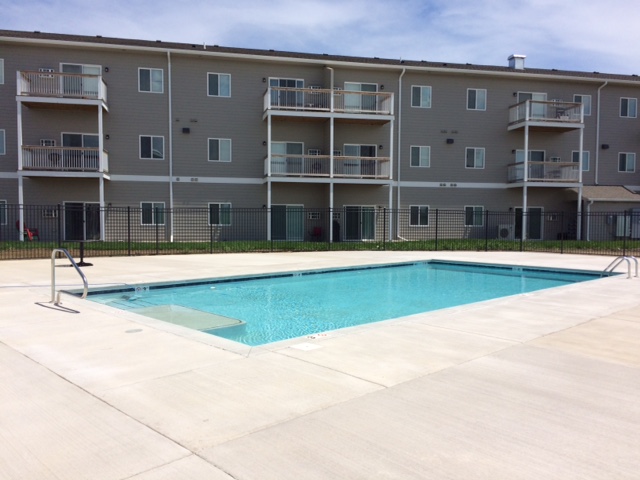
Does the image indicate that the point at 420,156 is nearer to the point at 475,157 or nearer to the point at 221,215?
the point at 475,157

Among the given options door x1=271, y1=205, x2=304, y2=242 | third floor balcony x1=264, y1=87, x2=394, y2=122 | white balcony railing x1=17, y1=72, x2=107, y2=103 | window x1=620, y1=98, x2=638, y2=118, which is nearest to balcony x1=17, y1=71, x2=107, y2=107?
white balcony railing x1=17, y1=72, x2=107, y2=103

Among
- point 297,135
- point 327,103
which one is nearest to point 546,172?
point 327,103

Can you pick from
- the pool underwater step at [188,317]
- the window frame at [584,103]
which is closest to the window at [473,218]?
the window frame at [584,103]

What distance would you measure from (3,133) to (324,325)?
24162mm

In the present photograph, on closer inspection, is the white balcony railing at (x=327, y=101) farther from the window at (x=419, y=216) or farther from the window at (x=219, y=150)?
the window at (x=419, y=216)

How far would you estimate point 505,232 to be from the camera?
1199 inches

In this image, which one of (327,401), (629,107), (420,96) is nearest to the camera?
(327,401)

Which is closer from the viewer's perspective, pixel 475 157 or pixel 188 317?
pixel 188 317

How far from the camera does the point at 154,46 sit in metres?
26.1

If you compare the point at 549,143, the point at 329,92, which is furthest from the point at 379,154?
the point at 549,143

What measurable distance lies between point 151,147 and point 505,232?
68.3 ft

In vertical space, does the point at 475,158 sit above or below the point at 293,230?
above

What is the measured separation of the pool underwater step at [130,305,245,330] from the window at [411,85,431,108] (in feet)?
77.9

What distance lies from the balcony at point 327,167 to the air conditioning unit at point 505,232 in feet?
26.4
